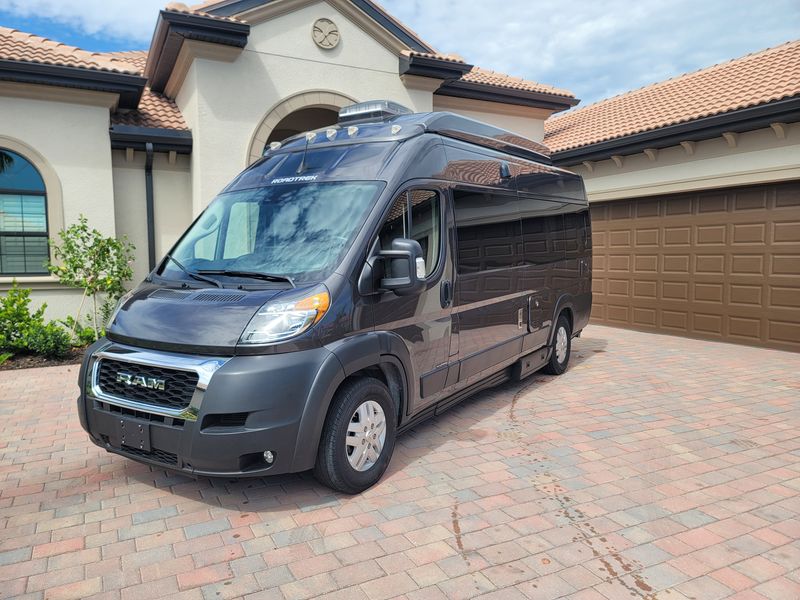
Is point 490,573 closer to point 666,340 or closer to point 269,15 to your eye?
point 666,340

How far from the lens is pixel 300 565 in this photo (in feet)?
10.2

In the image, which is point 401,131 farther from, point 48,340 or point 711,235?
point 711,235

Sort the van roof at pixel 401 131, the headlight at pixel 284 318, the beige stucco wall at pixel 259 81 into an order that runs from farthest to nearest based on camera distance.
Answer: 1. the beige stucco wall at pixel 259 81
2. the van roof at pixel 401 131
3. the headlight at pixel 284 318

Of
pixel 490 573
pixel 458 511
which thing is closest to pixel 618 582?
pixel 490 573

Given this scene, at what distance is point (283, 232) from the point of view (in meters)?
4.17

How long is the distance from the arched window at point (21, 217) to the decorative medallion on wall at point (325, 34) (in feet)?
18.3

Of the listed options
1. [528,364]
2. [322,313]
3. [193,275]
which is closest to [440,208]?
[322,313]

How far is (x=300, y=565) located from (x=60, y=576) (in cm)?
126

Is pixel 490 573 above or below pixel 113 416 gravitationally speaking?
below

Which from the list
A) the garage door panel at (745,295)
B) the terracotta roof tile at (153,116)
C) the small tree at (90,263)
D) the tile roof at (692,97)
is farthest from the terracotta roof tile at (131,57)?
the garage door panel at (745,295)

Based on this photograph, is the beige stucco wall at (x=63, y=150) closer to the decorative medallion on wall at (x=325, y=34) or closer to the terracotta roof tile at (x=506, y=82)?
the decorative medallion on wall at (x=325, y=34)

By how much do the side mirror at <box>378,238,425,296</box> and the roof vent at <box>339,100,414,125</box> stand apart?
Answer: 1.74 m

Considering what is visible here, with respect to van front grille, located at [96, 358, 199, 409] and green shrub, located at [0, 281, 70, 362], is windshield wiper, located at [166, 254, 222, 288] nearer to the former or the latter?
van front grille, located at [96, 358, 199, 409]

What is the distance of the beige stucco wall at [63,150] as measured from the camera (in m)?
9.36
